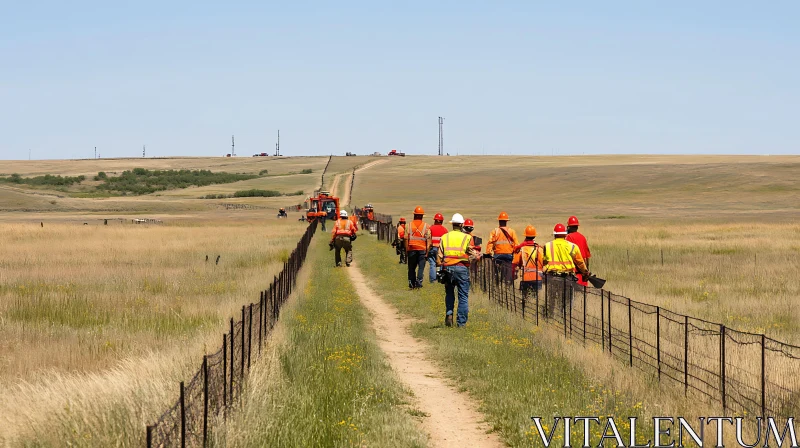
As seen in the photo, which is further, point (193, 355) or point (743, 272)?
point (743, 272)

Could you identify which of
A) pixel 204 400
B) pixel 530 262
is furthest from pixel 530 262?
pixel 204 400

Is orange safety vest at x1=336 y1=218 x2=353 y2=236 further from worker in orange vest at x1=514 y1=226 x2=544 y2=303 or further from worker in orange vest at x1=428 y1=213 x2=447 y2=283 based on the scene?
worker in orange vest at x1=514 y1=226 x2=544 y2=303

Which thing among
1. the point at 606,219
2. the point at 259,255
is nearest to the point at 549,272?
the point at 259,255

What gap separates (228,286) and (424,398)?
12468mm

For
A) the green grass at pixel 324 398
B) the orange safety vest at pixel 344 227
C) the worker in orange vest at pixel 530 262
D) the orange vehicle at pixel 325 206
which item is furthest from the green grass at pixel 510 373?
the orange vehicle at pixel 325 206

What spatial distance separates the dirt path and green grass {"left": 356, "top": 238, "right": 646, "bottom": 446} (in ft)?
0.49

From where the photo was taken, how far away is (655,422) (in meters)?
8.30

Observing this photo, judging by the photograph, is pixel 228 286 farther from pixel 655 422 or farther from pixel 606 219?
pixel 606 219

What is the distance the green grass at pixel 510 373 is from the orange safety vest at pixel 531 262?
75 cm

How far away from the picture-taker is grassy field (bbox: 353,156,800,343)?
68.2 ft

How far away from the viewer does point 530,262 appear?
16188mm

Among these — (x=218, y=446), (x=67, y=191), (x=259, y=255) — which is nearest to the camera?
(x=218, y=446)

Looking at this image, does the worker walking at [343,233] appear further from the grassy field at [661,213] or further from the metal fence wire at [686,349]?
the metal fence wire at [686,349]

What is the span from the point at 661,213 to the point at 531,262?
58.5m
